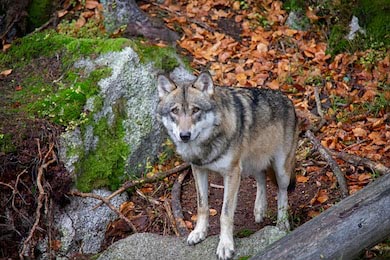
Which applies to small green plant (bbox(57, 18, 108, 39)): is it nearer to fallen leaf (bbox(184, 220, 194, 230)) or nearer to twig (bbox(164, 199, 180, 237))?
twig (bbox(164, 199, 180, 237))

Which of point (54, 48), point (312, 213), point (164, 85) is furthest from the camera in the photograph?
point (54, 48)

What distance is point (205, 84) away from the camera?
5488mm

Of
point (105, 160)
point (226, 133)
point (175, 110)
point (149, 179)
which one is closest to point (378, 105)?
point (149, 179)

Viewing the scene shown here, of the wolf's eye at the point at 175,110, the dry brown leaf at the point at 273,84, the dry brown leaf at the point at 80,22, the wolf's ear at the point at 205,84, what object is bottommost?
the dry brown leaf at the point at 273,84

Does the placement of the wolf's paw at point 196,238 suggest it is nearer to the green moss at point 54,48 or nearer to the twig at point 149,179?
the twig at point 149,179

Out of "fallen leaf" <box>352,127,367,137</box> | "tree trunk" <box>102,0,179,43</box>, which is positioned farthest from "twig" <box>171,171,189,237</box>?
"tree trunk" <box>102,0,179,43</box>

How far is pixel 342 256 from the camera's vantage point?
15.3ft

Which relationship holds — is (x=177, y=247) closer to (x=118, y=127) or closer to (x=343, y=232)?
(x=343, y=232)

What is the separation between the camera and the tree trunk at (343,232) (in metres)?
4.60

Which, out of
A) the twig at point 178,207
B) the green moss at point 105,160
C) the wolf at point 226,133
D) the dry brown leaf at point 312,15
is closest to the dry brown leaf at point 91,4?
the green moss at point 105,160

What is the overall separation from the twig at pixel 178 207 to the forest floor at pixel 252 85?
0.34 ft

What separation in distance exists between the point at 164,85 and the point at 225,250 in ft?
5.15

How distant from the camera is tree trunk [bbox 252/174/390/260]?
181 inches

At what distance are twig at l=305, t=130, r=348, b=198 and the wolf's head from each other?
1.87 m
